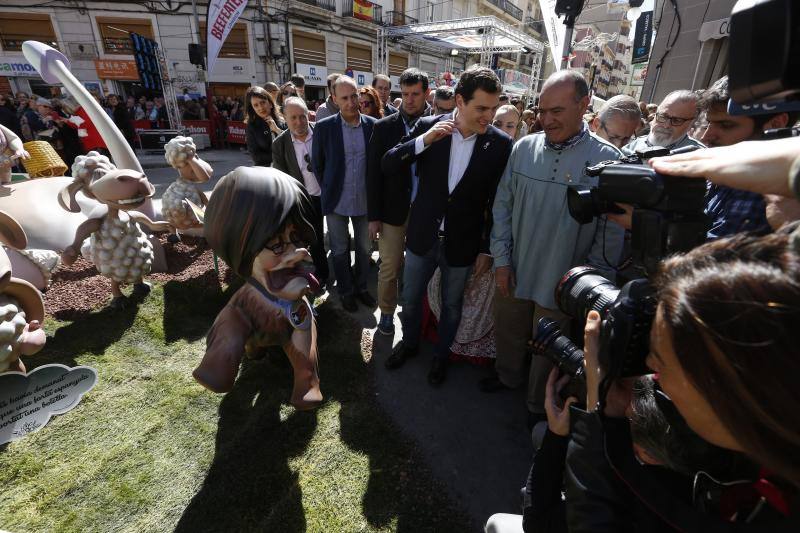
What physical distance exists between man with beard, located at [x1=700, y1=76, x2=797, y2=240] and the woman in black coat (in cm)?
407

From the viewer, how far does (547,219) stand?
6.95 feet

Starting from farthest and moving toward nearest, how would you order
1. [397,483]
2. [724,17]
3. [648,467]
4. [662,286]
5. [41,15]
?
[41,15] → [724,17] → [397,483] → [648,467] → [662,286]

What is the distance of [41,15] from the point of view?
15625mm

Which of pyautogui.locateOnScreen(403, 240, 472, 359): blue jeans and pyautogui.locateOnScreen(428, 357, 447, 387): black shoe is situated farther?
pyautogui.locateOnScreen(428, 357, 447, 387): black shoe

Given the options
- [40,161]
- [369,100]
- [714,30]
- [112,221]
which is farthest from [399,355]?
[714,30]

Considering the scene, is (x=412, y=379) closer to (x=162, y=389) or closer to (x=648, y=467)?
(x=162, y=389)

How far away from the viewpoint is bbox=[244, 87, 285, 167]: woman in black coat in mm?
4352

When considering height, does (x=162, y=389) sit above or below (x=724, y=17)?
below

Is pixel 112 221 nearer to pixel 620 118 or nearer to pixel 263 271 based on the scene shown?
pixel 263 271

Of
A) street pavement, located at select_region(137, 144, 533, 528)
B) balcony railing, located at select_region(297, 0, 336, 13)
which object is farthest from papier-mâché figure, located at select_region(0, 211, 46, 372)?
balcony railing, located at select_region(297, 0, 336, 13)

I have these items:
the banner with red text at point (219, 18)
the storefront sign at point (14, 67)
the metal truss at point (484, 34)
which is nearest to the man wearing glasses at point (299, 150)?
the banner with red text at point (219, 18)

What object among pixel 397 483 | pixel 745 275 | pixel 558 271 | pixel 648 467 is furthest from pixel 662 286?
pixel 397 483

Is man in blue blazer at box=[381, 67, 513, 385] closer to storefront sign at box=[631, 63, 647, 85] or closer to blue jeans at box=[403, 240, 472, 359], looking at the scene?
blue jeans at box=[403, 240, 472, 359]

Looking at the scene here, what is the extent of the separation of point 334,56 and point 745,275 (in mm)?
23523
